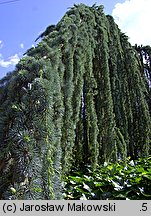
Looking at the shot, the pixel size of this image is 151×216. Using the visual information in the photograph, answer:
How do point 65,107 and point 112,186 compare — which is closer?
point 65,107

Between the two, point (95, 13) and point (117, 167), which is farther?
point (95, 13)

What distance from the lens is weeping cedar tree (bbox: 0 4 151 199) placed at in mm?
1016

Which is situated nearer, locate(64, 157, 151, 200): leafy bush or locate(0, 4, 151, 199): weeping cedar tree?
locate(0, 4, 151, 199): weeping cedar tree

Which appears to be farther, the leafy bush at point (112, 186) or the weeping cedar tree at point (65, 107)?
the leafy bush at point (112, 186)

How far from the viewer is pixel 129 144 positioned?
2.98 metres

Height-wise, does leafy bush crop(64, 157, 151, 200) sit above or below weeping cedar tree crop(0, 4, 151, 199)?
below

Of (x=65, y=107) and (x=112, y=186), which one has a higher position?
(x=65, y=107)

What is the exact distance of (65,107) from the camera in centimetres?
150

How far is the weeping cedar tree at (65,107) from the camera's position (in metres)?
1.02

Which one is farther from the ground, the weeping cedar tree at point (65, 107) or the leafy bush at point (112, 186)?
the weeping cedar tree at point (65, 107)
